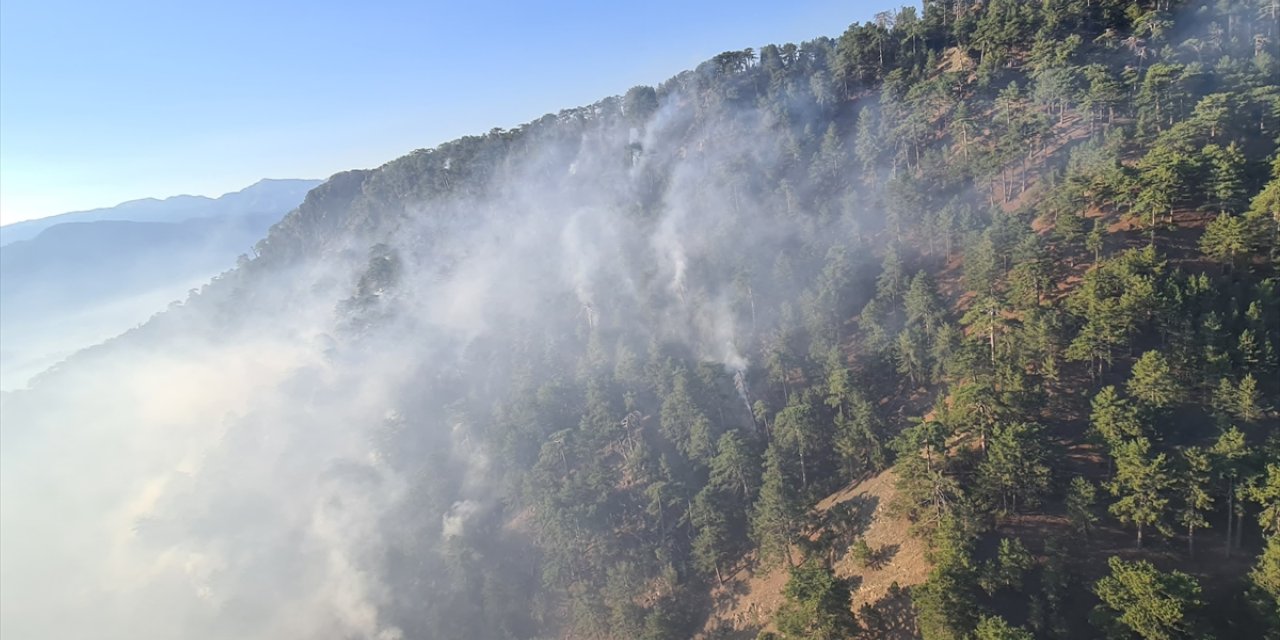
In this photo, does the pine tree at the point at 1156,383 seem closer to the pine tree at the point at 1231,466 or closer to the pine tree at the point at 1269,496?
the pine tree at the point at 1231,466

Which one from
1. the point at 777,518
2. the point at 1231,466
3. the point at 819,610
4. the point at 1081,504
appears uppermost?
the point at 1231,466

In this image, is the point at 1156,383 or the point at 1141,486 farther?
the point at 1156,383

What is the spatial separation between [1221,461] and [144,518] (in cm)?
10863

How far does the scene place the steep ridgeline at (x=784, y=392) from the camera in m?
34.8

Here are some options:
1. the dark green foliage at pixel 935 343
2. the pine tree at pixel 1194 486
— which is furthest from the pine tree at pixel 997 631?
the pine tree at pixel 1194 486

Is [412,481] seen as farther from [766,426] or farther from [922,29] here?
[922,29]

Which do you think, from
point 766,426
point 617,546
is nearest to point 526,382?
point 617,546

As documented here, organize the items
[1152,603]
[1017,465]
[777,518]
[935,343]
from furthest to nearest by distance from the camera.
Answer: [935,343] → [777,518] → [1017,465] → [1152,603]

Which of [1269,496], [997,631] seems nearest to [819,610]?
[997,631]

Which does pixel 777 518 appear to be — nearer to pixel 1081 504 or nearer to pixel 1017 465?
pixel 1017 465

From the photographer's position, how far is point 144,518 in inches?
3004

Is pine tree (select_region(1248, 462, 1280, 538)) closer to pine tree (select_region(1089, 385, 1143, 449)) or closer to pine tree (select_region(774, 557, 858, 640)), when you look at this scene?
pine tree (select_region(1089, 385, 1143, 449))

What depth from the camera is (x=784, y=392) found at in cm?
6006

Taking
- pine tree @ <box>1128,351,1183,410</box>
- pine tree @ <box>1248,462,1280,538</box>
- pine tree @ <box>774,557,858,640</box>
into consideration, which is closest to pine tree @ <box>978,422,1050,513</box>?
pine tree @ <box>1128,351,1183,410</box>
